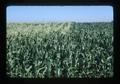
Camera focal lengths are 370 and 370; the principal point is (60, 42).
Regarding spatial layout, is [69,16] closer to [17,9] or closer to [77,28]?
[77,28]

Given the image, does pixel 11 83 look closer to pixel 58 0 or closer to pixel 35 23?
pixel 35 23

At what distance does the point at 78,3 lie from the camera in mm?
2488

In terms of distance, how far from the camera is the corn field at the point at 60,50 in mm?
2484

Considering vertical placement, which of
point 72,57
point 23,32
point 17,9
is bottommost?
point 72,57

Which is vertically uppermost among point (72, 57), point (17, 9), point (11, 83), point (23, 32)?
point (17, 9)

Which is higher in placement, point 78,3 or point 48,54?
point 78,3

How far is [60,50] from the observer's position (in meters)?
2.49

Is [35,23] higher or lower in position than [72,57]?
higher

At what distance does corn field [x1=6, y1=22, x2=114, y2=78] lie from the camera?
248 cm

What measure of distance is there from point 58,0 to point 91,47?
1.26 feet

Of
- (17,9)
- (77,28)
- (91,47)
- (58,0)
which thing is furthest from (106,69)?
(17,9)

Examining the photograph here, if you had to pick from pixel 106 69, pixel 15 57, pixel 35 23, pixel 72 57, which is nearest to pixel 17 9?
pixel 35 23

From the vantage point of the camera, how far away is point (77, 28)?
8.19 feet
